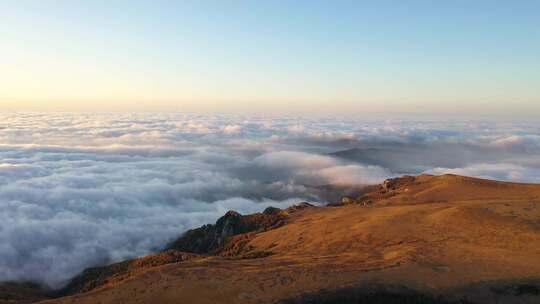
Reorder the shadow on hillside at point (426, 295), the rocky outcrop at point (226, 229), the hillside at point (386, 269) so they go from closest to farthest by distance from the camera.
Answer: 1. the shadow on hillside at point (426, 295)
2. the hillside at point (386, 269)
3. the rocky outcrop at point (226, 229)

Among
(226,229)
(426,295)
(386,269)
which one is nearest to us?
(426,295)

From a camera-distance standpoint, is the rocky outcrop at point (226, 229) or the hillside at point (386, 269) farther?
the rocky outcrop at point (226, 229)

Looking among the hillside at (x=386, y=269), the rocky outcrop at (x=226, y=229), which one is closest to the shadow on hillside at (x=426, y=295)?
the hillside at (x=386, y=269)

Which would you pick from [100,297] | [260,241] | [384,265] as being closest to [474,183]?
[260,241]

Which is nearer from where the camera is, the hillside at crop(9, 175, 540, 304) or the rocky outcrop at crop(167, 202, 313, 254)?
the hillside at crop(9, 175, 540, 304)

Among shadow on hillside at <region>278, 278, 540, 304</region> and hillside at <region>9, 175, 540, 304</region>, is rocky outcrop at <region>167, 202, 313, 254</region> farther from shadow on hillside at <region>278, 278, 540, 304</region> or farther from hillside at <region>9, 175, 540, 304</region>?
shadow on hillside at <region>278, 278, 540, 304</region>

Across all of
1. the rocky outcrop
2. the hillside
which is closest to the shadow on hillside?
the hillside

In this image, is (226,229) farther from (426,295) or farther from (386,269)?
(426,295)

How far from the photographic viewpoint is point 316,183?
18825 cm

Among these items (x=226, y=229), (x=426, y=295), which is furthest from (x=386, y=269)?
(x=226, y=229)

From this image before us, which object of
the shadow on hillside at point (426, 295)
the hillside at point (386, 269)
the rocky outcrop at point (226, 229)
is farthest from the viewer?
the rocky outcrop at point (226, 229)

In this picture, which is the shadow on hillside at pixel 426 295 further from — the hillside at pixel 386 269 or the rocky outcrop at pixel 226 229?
the rocky outcrop at pixel 226 229

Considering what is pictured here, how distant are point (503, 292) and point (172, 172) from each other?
592 feet

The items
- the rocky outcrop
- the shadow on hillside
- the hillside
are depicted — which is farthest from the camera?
the rocky outcrop
